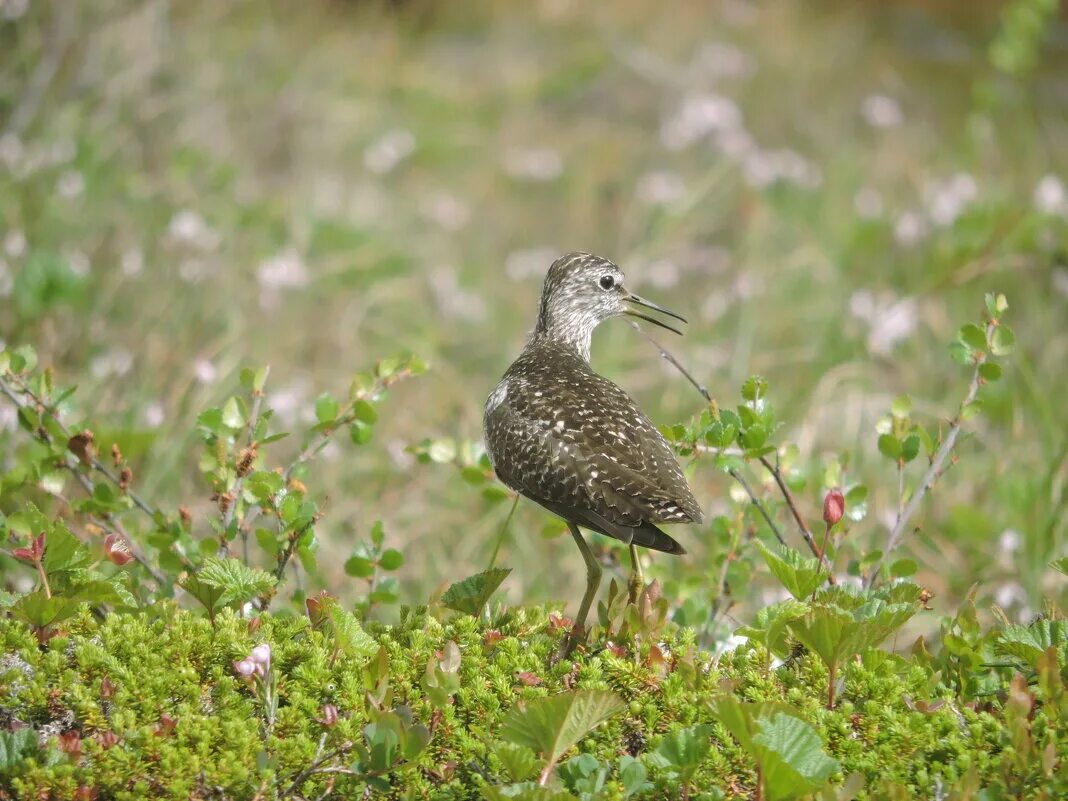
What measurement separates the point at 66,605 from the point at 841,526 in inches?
88.0

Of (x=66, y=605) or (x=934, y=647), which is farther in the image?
(x=934, y=647)

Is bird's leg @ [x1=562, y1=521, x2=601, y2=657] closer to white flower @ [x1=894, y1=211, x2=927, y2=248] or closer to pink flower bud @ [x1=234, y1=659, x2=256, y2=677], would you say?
pink flower bud @ [x1=234, y1=659, x2=256, y2=677]

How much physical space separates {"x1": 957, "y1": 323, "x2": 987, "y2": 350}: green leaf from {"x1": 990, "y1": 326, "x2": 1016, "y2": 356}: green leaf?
3 cm

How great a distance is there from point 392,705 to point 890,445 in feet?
5.82

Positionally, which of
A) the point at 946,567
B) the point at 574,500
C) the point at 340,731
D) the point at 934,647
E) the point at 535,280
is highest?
the point at 535,280

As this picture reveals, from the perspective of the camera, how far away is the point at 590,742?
2.76 m

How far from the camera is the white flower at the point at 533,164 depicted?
10.6m

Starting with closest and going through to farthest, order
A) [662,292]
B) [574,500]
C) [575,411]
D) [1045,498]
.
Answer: [574,500] → [575,411] → [1045,498] → [662,292]

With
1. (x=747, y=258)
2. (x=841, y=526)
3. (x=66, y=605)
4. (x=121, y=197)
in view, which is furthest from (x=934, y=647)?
(x=121, y=197)

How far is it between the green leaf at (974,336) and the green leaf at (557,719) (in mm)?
1730

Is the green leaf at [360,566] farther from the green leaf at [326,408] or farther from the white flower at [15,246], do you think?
the white flower at [15,246]

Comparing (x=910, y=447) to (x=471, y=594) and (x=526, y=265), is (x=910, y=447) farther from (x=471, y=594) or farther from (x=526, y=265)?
(x=526, y=265)

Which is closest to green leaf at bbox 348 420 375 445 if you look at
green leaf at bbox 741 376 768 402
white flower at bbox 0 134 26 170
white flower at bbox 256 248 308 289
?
green leaf at bbox 741 376 768 402

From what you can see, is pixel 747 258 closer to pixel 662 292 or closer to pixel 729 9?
pixel 662 292
